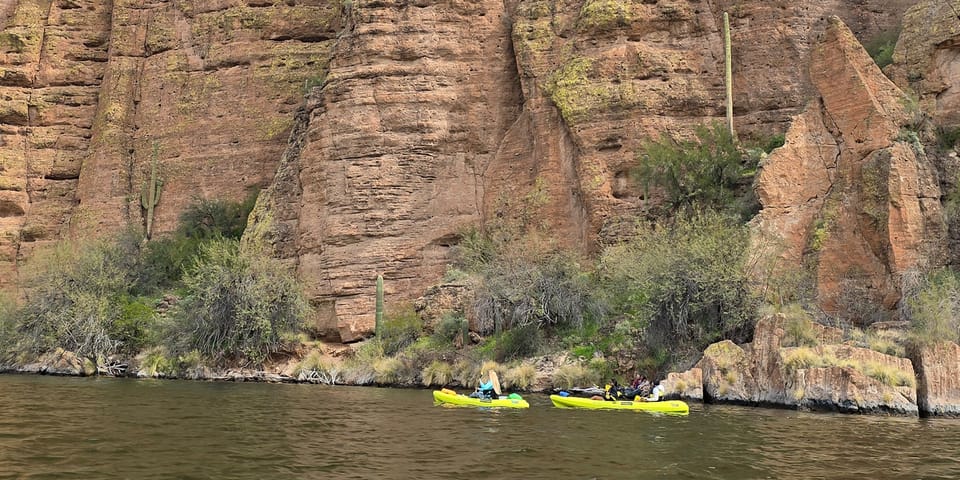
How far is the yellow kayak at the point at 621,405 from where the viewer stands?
64.3 feet

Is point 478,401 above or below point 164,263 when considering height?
below

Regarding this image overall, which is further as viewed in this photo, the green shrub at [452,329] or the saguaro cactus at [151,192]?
the saguaro cactus at [151,192]

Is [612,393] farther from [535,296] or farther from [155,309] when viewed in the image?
[155,309]

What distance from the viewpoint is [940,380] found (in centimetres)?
1905

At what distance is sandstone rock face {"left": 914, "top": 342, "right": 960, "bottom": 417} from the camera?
61.8 feet

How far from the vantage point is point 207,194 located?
40781 millimetres

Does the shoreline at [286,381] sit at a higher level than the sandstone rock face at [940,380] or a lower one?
lower

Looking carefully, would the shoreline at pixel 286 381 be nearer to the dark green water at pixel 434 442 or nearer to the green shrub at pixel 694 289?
the dark green water at pixel 434 442

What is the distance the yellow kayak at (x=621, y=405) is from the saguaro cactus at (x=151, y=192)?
85.7 ft

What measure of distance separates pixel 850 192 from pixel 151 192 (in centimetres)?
2958

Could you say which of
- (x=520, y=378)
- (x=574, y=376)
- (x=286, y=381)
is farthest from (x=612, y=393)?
(x=286, y=381)

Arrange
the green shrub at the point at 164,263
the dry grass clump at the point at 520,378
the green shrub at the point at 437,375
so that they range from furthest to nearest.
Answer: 1. the green shrub at the point at 164,263
2. the green shrub at the point at 437,375
3. the dry grass clump at the point at 520,378

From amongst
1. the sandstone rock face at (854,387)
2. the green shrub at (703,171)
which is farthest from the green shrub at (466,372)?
the sandstone rock face at (854,387)

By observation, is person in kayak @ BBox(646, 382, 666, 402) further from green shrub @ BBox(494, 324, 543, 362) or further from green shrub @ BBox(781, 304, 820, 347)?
green shrub @ BBox(494, 324, 543, 362)
